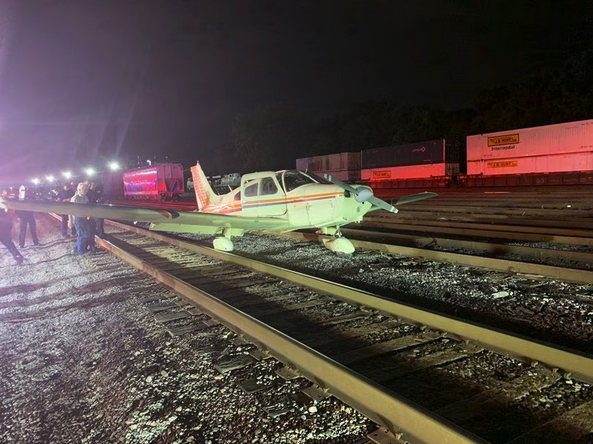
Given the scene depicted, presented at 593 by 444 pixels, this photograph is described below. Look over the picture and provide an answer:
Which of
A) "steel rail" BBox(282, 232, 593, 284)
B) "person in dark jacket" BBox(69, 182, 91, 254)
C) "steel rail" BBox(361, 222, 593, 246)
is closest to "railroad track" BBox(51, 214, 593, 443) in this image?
"steel rail" BBox(282, 232, 593, 284)

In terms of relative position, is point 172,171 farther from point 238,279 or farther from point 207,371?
point 207,371

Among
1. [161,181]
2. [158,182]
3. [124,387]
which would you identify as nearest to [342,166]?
[161,181]

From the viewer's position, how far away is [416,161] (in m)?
41.7

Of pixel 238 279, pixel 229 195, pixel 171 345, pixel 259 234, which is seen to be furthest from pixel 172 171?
pixel 171 345

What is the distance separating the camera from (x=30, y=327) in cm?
696

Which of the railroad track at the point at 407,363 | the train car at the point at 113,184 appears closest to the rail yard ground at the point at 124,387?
the railroad track at the point at 407,363

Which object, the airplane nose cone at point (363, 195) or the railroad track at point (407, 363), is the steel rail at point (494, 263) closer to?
the airplane nose cone at point (363, 195)

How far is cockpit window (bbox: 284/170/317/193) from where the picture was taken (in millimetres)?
10523

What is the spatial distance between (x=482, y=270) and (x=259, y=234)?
935 centimetres

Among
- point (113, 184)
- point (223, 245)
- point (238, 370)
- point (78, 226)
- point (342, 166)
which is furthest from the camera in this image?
point (113, 184)

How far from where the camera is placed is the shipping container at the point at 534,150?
3069 cm

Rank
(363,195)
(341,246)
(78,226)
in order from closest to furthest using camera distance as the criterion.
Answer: (363,195) → (341,246) → (78,226)

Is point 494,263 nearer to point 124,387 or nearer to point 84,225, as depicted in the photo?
point 124,387

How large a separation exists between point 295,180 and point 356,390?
7.44m
